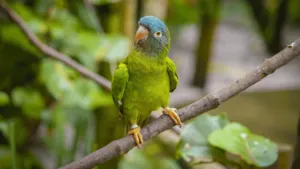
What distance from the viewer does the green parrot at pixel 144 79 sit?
94 centimetres

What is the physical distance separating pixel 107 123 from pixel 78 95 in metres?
0.17

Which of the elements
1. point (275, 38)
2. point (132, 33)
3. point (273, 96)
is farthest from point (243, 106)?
point (132, 33)

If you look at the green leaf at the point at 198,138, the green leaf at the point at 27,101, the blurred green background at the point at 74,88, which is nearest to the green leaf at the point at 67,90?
the blurred green background at the point at 74,88

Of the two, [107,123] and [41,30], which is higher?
[41,30]

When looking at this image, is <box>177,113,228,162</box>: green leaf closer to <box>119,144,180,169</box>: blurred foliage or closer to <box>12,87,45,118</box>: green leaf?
<box>119,144,180,169</box>: blurred foliage

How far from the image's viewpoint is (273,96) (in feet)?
9.25

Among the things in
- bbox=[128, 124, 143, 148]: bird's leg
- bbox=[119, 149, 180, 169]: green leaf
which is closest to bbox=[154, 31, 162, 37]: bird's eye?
bbox=[128, 124, 143, 148]: bird's leg

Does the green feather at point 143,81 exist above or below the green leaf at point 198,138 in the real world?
above

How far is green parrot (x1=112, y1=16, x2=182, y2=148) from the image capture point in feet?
3.08

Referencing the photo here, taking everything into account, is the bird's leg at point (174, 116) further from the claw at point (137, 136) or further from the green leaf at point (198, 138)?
the green leaf at point (198, 138)

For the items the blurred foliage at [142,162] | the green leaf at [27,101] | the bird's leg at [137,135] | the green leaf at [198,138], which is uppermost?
the bird's leg at [137,135]

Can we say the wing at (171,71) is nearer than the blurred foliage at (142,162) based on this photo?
Yes

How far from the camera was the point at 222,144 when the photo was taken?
1110mm

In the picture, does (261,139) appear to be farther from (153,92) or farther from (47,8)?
(47,8)
